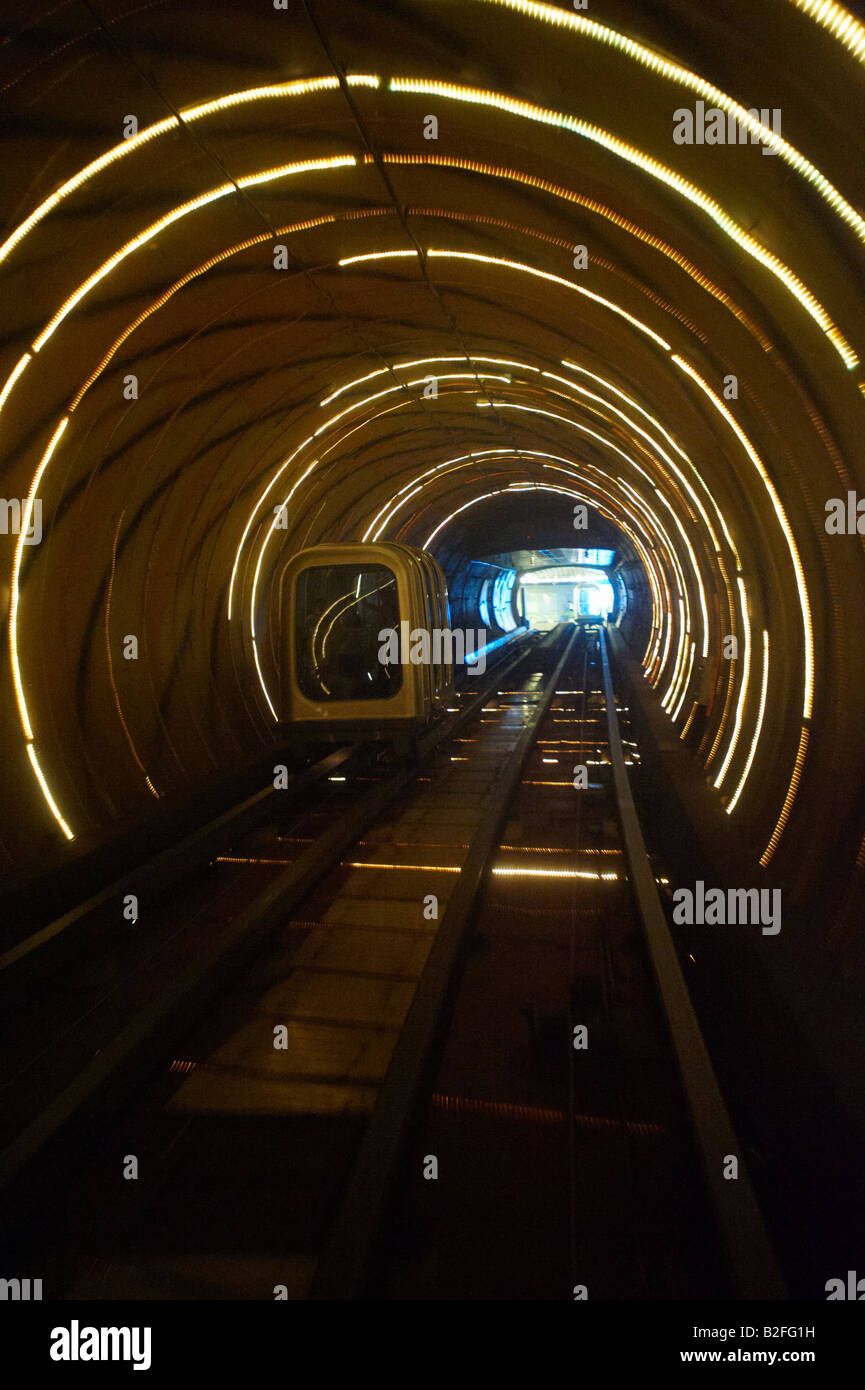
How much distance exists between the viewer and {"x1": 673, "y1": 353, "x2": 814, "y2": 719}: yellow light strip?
257 inches

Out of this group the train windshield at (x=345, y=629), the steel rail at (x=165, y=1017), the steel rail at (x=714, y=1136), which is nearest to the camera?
the steel rail at (x=714, y=1136)

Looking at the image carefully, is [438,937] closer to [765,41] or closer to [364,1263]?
[364,1263]

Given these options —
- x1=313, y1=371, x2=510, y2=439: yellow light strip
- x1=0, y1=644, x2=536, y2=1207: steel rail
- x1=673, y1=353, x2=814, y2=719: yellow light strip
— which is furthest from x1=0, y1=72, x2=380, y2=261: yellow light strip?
x1=313, y1=371, x2=510, y2=439: yellow light strip

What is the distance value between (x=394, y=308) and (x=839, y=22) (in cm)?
714

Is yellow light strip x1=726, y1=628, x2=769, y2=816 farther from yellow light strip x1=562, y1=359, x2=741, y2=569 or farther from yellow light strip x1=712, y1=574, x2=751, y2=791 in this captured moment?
yellow light strip x1=562, y1=359, x2=741, y2=569

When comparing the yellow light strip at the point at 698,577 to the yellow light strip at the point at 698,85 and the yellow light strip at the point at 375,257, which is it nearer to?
the yellow light strip at the point at 375,257

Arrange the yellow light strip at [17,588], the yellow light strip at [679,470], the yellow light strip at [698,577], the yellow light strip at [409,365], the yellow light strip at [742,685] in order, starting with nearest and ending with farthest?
the yellow light strip at [17,588] < the yellow light strip at [742,685] < the yellow light strip at [679,470] < the yellow light strip at [409,365] < the yellow light strip at [698,577]

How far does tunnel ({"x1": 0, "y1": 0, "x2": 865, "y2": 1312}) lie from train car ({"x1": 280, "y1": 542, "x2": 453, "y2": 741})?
1.48 metres

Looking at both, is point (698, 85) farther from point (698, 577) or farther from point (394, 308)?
point (698, 577)

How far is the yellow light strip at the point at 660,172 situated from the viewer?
438 centimetres

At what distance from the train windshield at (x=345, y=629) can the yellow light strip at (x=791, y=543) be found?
5.50 m

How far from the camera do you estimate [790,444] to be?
5797 mm

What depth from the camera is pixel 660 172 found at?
4828 millimetres

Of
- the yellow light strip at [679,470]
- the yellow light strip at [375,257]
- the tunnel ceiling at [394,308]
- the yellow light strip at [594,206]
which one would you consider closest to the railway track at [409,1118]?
the tunnel ceiling at [394,308]
